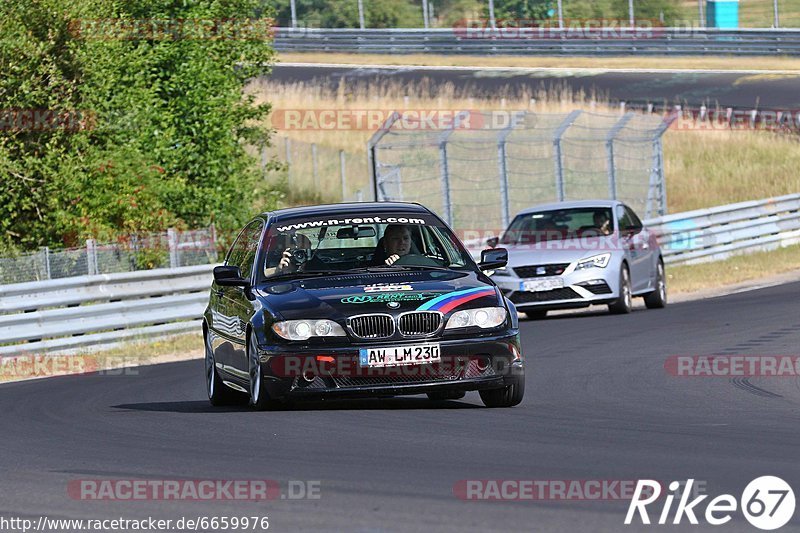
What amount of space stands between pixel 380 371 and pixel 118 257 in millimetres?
12001

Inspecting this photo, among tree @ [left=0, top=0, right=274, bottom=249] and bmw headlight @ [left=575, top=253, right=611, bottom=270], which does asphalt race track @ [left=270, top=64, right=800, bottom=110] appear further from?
bmw headlight @ [left=575, top=253, right=611, bottom=270]

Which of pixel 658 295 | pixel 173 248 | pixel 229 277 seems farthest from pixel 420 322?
pixel 658 295

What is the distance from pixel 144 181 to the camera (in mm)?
25109

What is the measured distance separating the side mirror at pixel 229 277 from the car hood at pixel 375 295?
14.9 inches

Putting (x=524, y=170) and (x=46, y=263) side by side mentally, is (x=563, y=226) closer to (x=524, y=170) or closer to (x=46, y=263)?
(x=46, y=263)

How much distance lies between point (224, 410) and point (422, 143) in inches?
623

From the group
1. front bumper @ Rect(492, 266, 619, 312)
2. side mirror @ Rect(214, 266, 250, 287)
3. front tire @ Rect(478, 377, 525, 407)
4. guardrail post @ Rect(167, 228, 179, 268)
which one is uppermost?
side mirror @ Rect(214, 266, 250, 287)

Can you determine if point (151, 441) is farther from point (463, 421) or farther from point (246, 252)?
point (246, 252)

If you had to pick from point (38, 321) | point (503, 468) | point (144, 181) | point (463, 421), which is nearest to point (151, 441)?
point (463, 421)

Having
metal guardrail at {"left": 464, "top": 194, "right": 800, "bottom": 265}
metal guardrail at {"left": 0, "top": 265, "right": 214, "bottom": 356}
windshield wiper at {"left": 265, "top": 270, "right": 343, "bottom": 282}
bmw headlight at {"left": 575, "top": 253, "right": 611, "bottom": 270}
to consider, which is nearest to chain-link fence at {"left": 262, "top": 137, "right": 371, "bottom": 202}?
metal guardrail at {"left": 464, "top": 194, "right": 800, "bottom": 265}

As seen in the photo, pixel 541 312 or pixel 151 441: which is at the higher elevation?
pixel 151 441

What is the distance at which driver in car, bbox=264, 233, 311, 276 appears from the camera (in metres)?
11.8

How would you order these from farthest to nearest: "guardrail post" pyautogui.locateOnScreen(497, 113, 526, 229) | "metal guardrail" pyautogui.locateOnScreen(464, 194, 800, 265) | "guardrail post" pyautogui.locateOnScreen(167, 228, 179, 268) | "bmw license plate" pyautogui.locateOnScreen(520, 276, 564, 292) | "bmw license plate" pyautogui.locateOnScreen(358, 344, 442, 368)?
"metal guardrail" pyautogui.locateOnScreen(464, 194, 800, 265) → "guardrail post" pyautogui.locateOnScreen(497, 113, 526, 229) → "guardrail post" pyautogui.locateOnScreen(167, 228, 179, 268) → "bmw license plate" pyautogui.locateOnScreen(520, 276, 564, 292) → "bmw license plate" pyautogui.locateOnScreen(358, 344, 442, 368)

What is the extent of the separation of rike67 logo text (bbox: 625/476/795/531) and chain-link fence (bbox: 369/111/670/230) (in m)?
21.2
